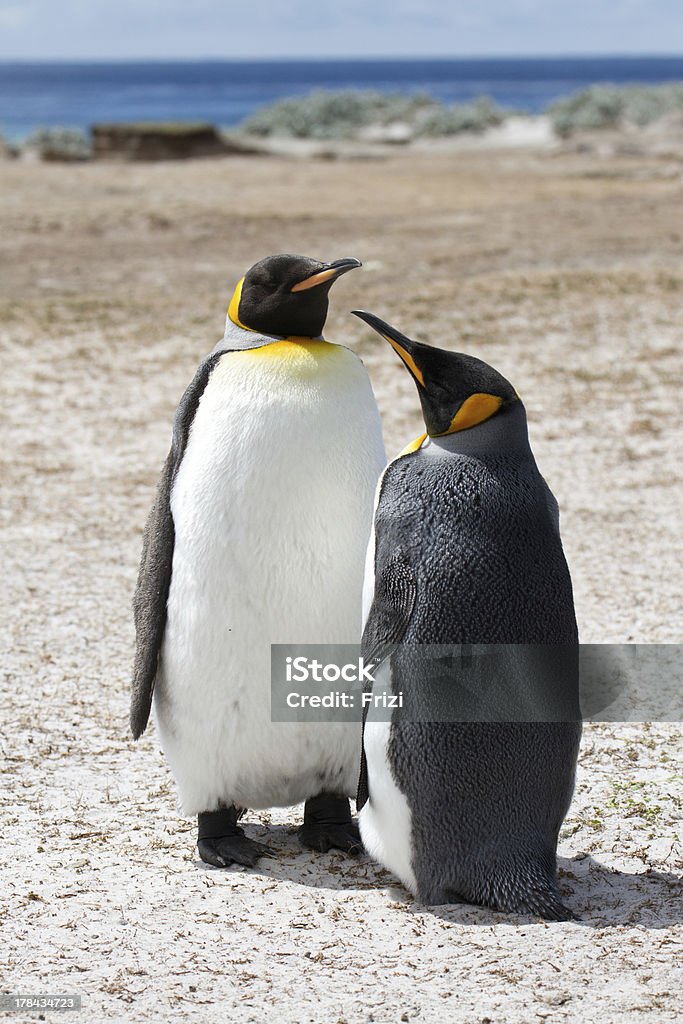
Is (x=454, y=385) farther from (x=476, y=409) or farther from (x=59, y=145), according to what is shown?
(x=59, y=145)

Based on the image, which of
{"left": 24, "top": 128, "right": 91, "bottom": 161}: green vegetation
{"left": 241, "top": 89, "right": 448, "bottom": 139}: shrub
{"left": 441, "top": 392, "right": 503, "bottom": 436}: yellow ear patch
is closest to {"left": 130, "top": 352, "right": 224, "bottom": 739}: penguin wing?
{"left": 441, "top": 392, "right": 503, "bottom": 436}: yellow ear patch

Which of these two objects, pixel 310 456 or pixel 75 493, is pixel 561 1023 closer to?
pixel 310 456

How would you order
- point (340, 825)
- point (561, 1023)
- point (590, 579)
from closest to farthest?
point (561, 1023), point (340, 825), point (590, 579)

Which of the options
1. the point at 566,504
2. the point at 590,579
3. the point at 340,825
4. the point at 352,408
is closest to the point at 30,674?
the point at 340,825

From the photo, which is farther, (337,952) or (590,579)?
(590,579)

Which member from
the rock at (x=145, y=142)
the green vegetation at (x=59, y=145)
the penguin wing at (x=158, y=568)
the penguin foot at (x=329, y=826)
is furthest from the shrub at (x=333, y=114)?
the penguin foot at (x=329, y=826)

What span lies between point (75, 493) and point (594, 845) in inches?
173

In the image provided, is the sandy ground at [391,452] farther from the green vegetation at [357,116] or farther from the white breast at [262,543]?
the green vegetation at [357,116]

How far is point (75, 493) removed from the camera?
7.29 m

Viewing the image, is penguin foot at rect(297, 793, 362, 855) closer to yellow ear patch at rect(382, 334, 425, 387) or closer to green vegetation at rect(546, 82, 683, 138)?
yellow ear patch at rect(382, 334, 425, 387)

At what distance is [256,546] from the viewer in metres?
3.48

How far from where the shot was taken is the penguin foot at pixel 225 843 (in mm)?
3584

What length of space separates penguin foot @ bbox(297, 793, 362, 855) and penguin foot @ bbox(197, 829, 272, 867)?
133 millimetres

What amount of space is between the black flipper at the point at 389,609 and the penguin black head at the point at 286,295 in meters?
0.77
